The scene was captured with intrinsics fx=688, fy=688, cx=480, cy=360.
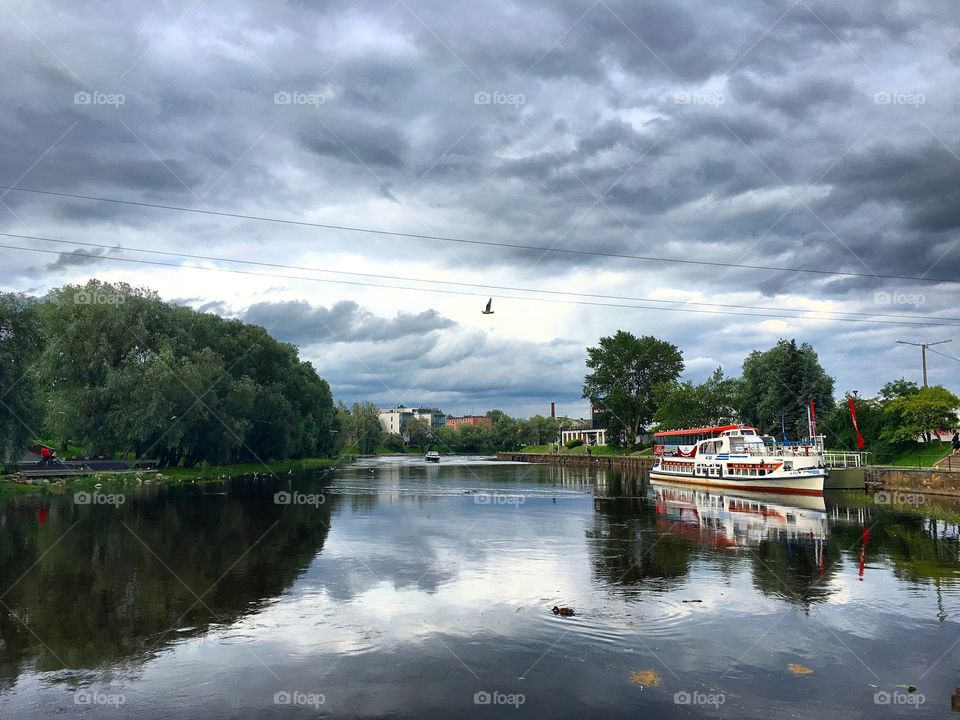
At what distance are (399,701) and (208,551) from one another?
17564 mm

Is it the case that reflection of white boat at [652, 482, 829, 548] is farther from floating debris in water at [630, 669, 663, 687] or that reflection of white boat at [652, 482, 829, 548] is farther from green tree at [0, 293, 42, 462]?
Result: green tree at [0, 293, 42, 462]

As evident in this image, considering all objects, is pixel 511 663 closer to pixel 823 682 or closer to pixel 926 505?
pixel 823 682

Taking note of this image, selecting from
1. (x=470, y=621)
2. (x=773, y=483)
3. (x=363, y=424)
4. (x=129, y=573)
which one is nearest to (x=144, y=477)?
(x=129, y=573)

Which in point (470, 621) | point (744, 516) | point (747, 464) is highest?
point (747, 464)

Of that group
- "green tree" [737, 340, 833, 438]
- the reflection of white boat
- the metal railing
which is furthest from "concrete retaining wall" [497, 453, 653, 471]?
the reflection of white boat

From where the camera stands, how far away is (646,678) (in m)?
13.3

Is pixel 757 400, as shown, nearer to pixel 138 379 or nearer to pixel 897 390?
pixel 897 390

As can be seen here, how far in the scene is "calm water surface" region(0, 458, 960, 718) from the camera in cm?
1228

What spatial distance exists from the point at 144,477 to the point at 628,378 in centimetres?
10331

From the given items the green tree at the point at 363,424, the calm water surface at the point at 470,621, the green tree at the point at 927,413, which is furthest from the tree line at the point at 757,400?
the green tree at the point at 363,424

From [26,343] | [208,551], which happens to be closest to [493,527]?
[208,551]

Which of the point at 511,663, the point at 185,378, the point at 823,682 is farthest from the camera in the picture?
the point at 185,378

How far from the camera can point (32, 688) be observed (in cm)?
1241

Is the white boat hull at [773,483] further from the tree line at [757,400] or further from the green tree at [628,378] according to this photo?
the green tree at [628,378]
